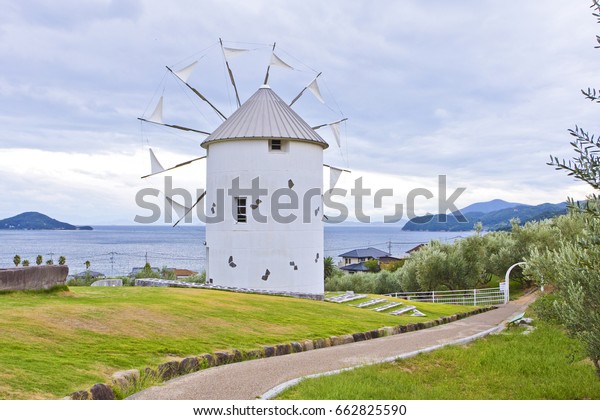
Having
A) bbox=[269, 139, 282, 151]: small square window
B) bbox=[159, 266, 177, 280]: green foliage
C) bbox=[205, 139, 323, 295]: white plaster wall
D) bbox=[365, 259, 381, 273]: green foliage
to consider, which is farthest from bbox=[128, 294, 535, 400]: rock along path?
bbox=[365, 259, 381, 273]: green foliage

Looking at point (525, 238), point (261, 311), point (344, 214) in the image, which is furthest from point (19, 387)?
point (525, 238)

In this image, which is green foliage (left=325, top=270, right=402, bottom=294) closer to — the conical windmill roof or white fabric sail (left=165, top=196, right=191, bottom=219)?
white fabric sail (left=165, top=196, right=191, bottom=219)

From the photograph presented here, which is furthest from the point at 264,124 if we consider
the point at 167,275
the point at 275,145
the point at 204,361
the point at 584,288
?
the point at 167,275

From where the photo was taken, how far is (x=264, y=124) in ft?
78.5

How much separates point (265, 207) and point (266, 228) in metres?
0.85

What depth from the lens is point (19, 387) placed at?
7.11 meters

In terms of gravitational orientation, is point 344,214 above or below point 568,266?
above

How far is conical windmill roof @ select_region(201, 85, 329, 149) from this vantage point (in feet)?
77.5

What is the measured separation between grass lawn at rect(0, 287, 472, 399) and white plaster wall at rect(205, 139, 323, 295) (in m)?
4.94

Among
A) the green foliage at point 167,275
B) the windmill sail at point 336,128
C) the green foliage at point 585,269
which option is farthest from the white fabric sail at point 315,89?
the green foliage at point 167,275

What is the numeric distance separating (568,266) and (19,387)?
24.5 ft

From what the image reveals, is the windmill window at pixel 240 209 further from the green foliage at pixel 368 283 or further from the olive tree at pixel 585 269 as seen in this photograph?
the green foliage at pixel 368 283

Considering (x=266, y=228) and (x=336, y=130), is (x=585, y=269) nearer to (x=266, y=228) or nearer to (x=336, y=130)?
(x=266, y=228)
